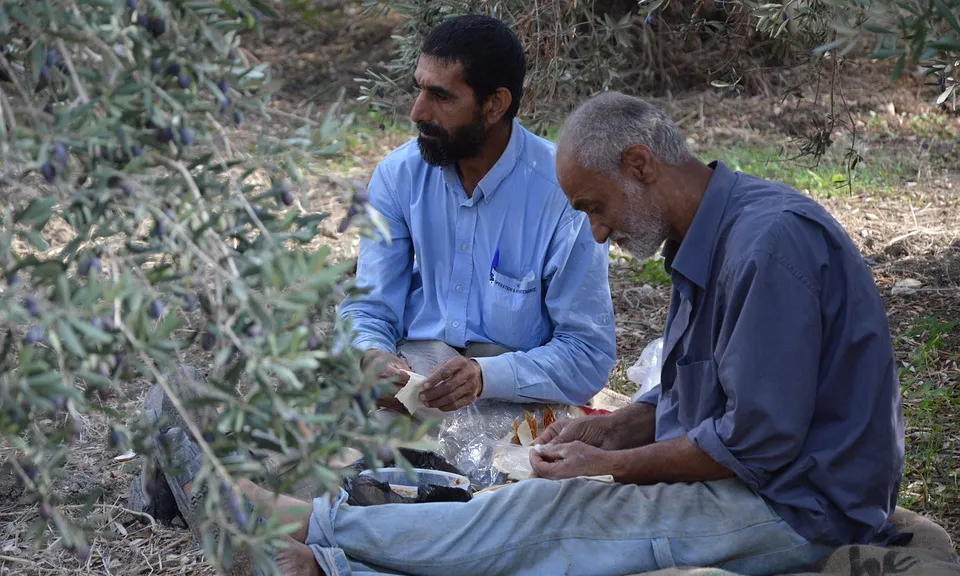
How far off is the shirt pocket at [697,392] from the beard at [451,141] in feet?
4.01

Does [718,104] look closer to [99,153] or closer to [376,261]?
[376,261]

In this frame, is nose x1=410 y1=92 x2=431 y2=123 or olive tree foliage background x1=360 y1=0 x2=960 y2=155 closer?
olive tree foliage background x1=360 y1=0 x2=960 y2=155

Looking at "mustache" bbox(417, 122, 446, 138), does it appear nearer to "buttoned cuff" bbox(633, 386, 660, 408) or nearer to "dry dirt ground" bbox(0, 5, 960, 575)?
"dry dirt ground" bbox(0, 5, 960, 575)

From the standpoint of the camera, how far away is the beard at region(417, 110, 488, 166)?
3900mm

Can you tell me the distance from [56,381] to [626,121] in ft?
5.82

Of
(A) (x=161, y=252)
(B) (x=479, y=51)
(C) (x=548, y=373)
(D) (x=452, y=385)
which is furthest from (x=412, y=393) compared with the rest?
(A) (x=161, y=252)

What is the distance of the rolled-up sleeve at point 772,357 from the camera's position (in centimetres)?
270

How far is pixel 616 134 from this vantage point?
119 inches

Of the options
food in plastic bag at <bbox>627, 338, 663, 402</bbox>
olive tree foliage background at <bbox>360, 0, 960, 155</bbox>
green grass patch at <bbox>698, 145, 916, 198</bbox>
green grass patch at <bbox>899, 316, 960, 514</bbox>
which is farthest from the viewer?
green grass patch at <bbox>698, 145, 916, 198</bbox>

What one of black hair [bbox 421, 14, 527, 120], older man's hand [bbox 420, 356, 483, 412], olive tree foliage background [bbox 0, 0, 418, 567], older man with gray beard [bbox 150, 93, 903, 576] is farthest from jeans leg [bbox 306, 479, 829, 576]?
black hair [bbox 421, 14, 527, 120]

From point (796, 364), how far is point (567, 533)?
2.50ft

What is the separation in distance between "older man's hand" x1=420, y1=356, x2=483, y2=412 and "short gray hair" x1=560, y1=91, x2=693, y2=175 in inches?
35.5

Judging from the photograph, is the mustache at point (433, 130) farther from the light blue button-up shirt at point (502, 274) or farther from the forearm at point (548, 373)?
the forearm at point (548, 373)

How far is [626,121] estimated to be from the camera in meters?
3.02
